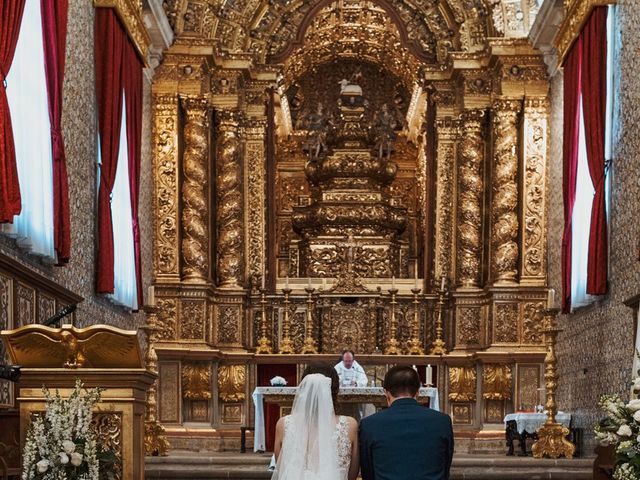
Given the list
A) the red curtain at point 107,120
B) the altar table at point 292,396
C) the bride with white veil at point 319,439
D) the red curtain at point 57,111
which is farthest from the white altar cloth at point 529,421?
the bride with white veil at point 319,439

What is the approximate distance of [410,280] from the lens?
21828 millimetres

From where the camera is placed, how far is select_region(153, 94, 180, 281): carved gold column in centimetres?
2023

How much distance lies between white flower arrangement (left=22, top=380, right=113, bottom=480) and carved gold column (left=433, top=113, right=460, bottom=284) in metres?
13.0

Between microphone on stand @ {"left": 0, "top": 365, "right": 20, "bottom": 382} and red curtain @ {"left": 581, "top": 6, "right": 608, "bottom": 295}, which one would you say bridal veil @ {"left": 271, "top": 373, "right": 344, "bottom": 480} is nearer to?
microphone on stand @ {"left": 0, "top": 365, "right": 20, "bottom": 382}

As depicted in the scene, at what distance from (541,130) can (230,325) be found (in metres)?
5.79

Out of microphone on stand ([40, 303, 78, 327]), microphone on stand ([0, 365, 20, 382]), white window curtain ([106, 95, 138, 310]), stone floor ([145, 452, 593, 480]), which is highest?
white window curtain ([106, 95, 138, 310])

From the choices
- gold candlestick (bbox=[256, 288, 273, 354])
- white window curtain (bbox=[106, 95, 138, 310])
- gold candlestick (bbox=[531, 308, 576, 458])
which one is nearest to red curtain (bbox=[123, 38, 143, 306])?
white window curtain (bbox=[106, 95, 138, 310])

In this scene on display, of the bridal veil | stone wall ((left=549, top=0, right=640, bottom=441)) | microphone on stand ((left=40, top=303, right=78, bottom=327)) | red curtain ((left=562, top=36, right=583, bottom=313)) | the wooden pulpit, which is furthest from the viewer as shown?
red curtain ((left=562, top=36, right=583, bottom=313))

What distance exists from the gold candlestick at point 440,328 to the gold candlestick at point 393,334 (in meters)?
0.59

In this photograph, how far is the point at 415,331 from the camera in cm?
2072

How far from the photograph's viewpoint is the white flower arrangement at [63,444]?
841cm

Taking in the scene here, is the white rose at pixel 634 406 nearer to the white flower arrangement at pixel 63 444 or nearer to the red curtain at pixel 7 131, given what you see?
the white flower arrangement at pixel 63 444

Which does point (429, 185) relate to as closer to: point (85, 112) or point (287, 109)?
point (287, 109)

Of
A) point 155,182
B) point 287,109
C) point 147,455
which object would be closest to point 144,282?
point 155,182
